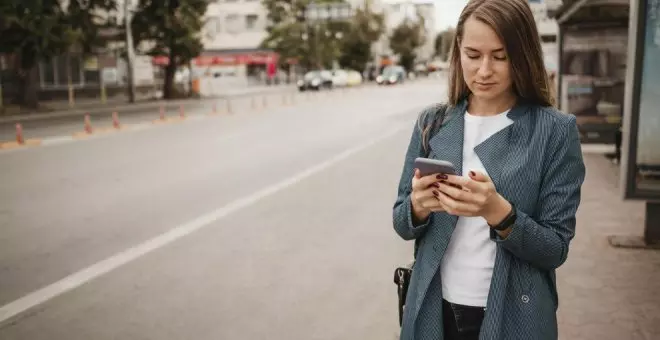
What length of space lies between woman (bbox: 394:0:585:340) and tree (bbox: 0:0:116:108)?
87.9 feet

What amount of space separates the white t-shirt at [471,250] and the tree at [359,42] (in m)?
75.6

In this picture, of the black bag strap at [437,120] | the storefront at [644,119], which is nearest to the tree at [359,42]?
the storefront at [644,119]

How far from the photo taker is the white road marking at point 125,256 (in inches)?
203

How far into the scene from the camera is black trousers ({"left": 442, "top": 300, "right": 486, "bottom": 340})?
6.48ft

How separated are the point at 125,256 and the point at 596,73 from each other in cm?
997

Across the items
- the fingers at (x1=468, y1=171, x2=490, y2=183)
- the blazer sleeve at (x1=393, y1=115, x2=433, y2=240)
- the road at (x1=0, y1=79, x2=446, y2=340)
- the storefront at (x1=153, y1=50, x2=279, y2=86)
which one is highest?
the storefront at (x1=153, y1=50, x2=279, y2=86)

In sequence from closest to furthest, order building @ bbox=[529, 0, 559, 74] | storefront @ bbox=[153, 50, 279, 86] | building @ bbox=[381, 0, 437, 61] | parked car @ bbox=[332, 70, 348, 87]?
1. building @ bbox=[529, 0, 559, 74]
2. parked car @ bbox=[332, 70, 348, 87]
3. storefront @ bbox=[153, 50, 279, 86]
4. building @ bbox=[381, 0, 437, 61]

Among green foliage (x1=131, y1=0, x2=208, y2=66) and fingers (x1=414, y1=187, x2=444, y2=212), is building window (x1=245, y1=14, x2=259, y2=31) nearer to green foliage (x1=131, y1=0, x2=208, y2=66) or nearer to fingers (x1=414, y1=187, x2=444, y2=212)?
green foliage (x1=131, y1=0, x2=208, y2=66)

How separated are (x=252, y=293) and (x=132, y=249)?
1.87m

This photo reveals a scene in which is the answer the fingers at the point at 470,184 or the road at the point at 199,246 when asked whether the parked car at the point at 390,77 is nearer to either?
the road at the point at 199,246

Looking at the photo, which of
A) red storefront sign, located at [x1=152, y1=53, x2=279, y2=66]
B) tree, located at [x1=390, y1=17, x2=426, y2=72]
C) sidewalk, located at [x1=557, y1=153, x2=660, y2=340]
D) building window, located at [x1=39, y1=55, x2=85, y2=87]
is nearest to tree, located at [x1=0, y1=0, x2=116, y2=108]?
building window, located at [x1=39, y1=55, x2=85, y2=87]

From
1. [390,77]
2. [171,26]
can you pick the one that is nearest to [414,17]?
[390,77]

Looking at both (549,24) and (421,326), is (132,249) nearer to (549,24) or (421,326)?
(421,326)

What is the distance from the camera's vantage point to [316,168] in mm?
11898
